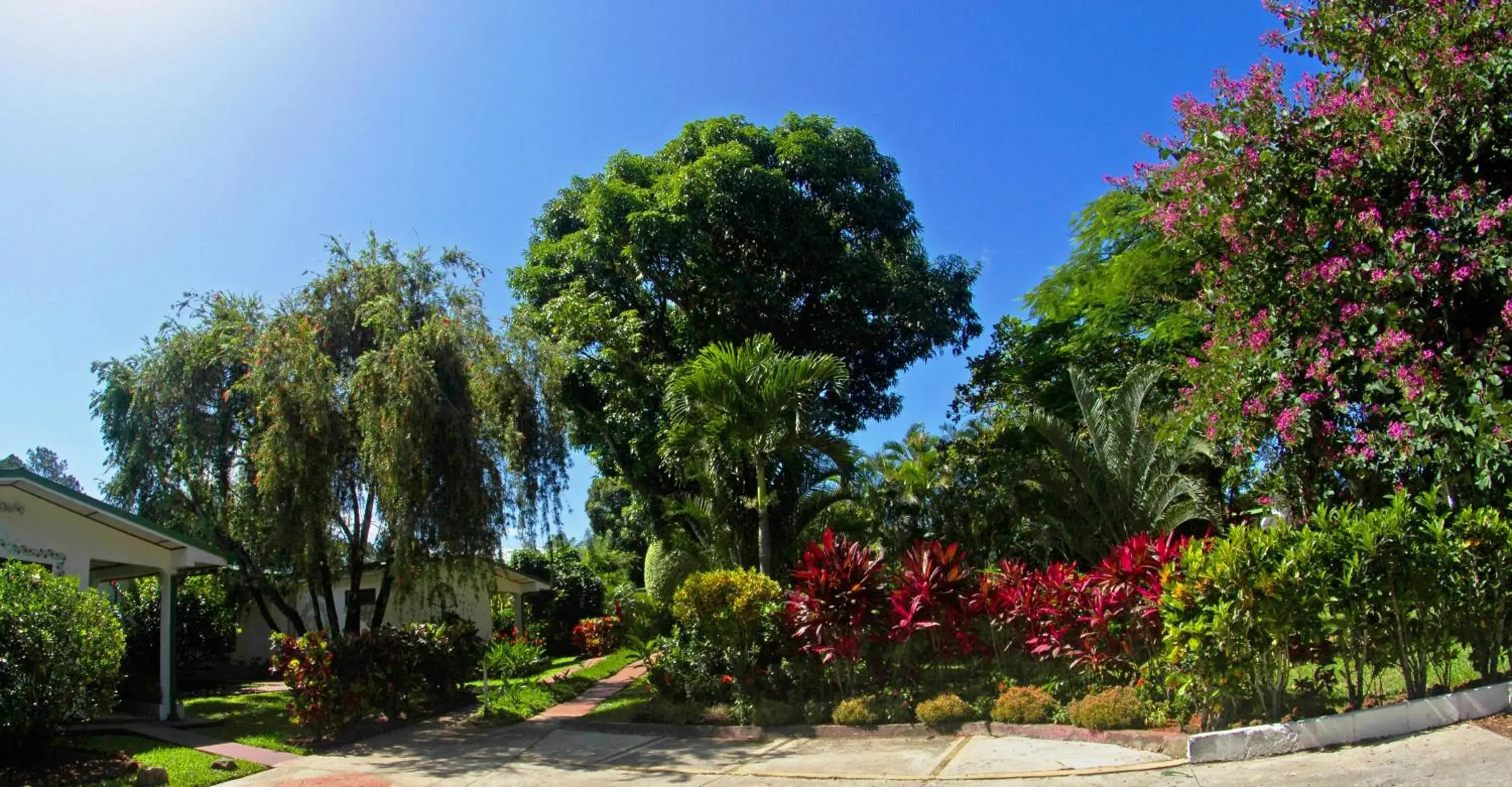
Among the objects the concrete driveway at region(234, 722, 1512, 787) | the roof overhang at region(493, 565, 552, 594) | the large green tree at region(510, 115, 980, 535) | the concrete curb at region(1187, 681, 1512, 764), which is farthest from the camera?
the roof overhang at region(493, 565, 552, 594)

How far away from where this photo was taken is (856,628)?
10.9m

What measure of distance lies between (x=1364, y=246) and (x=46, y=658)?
13356 millimetres

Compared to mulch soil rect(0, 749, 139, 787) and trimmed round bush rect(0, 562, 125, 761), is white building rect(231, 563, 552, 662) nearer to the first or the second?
mulch soil rect(0, 749, 139, 787)

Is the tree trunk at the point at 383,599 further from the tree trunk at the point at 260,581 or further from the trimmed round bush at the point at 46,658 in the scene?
the trimmed round bush at the point at 46,658

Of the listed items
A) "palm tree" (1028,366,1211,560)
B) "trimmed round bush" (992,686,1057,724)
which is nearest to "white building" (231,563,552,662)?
"palm tree" (1028,366,1211,560)

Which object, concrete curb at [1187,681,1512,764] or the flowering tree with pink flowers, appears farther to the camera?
the flowering tree with pink flowers

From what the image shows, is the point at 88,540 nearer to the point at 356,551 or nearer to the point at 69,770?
the point at 356,551

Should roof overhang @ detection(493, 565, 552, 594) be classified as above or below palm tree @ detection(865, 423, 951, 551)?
below

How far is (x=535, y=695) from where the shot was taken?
48.5 ft

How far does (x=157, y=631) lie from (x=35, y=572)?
1110cm

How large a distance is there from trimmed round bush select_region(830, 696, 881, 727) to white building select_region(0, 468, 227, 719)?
1018 cm

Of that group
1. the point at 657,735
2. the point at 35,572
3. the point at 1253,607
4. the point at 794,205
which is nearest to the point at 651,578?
the point at 794,205

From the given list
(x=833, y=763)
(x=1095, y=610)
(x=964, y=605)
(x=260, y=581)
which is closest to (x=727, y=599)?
(x=964, y=605)

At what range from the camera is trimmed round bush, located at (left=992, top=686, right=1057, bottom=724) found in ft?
30.1
